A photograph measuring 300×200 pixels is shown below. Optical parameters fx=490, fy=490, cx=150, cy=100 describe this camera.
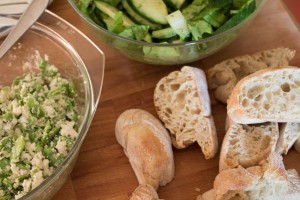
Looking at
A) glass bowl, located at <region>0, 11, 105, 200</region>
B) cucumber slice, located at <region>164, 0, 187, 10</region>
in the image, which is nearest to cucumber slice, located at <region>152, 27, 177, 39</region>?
cucumber slice, located at <region>164, 0, 187, 10</region>

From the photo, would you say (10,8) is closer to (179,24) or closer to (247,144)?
(179,24)

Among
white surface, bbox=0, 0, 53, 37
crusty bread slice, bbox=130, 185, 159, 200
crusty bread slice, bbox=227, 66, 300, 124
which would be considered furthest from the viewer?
white surface, bbox=0, 0, 53, 37

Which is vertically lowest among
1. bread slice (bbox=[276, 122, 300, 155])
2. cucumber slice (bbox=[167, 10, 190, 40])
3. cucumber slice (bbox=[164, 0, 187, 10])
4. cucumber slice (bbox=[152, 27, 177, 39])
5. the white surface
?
bread slice (bbox=[276, 122, 300, 155])

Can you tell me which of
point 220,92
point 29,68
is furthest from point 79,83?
point 220,92

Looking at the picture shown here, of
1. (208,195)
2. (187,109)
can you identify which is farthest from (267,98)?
(208,195)

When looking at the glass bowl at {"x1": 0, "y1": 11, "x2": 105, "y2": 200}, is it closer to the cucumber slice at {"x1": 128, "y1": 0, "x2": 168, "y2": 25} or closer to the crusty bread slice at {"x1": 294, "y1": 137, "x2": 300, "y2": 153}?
the cucumber slice at {"x1": 128, "y1": 0, "x2": 168, "y2": 25}

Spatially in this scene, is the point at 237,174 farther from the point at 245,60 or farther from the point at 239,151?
the point at 245,60

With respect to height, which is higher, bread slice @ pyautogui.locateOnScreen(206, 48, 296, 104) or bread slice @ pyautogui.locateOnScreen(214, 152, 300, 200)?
bread slice @ pyautogui.locateOnScreen(206, 48, 296, 104)
